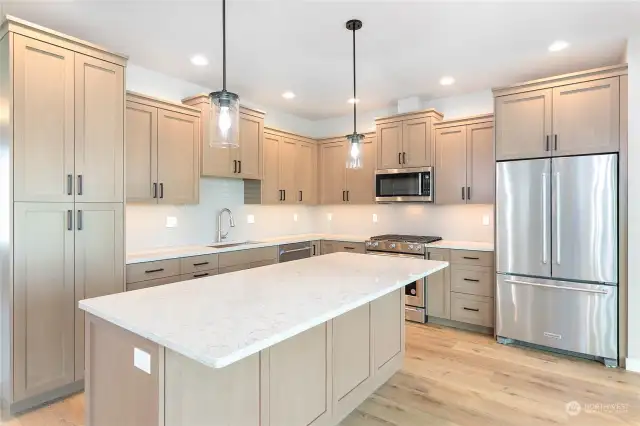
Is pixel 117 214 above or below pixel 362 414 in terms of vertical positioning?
above

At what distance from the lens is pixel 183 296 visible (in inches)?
67.8

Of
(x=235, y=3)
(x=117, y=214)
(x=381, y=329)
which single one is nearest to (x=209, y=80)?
(x=235, y=3)

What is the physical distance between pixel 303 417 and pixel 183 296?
36.0 inches

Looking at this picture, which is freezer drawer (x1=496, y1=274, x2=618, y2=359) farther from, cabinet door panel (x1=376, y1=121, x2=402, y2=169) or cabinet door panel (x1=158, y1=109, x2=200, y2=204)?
cabinet door panel (x1=158, y1=109, x2=200, y2=204)

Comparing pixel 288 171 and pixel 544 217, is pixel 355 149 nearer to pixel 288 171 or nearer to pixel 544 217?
pixel 544 217

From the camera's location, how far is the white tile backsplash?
3.63 metres

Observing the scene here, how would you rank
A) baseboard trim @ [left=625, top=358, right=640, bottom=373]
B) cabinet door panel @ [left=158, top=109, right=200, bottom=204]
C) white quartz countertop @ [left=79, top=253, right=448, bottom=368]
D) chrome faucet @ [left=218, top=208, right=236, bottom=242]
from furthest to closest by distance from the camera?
chrome faucet @ [left=218, top=208, right=236, bottom=242], cabinet door panel @ [left=158, top=109, right=200, bottom=204], baseboard trim @ [left=625, top=358, right=640, bottom=373], white quartz countertop @ [left=79, top=253, right=448, bottom=368]

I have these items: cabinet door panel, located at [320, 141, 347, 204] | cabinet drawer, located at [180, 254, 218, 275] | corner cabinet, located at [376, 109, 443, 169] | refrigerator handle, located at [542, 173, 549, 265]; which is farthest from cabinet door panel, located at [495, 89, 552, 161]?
cabinet drawer, located at [180, 254, 218, 275]

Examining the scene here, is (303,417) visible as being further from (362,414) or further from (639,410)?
(639,410)

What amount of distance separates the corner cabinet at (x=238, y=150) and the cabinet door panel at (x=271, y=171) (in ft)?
0.58

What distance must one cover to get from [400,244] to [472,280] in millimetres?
878

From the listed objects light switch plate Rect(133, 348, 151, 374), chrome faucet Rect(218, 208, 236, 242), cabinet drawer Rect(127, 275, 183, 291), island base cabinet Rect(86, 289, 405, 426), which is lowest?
island base cabinet Rect(86, 289, 405, 426)

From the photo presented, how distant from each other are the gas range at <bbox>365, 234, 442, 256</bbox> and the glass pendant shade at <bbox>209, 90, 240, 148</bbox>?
2860mm

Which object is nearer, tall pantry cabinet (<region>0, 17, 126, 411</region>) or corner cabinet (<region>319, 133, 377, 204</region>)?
tall pantry cabinet (<region>0, 17, 126, 411</region>)
